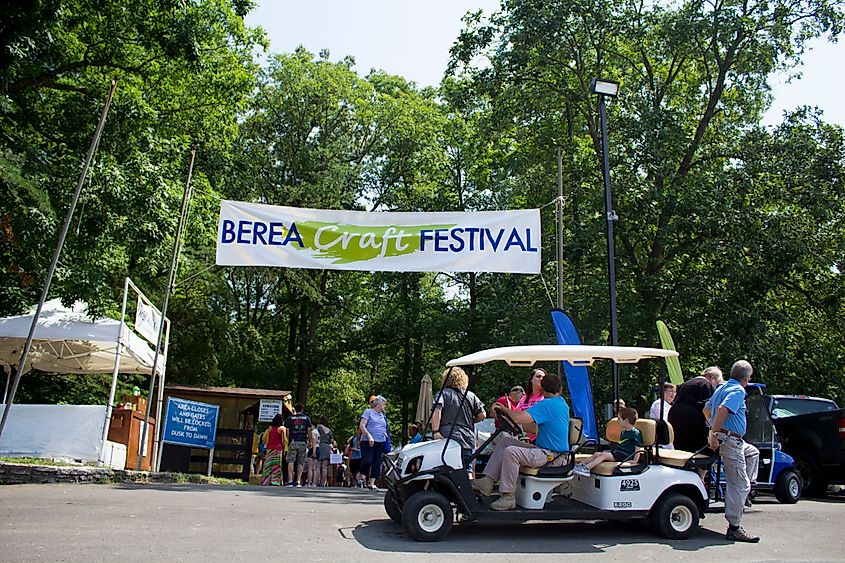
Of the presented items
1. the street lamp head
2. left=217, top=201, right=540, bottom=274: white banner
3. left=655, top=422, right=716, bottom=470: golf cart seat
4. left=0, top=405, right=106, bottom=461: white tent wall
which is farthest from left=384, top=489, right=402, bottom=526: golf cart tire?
the street lamp head

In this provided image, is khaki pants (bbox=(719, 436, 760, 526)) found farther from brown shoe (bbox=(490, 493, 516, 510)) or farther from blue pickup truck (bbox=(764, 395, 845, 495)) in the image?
blue pickup truck (bbox=(764, 395, 845, 495))

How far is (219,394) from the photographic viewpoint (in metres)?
27.2

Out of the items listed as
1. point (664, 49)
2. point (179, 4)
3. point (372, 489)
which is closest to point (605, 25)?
point (664, 49)

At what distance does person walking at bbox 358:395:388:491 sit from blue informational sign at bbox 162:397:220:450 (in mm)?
4985

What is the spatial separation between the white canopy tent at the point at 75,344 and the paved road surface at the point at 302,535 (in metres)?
5.24

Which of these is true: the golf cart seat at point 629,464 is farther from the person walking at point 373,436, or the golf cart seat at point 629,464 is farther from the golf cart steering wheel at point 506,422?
the person walking at point 373,436

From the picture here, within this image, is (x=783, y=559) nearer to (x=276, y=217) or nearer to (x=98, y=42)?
(x=276, y=217)

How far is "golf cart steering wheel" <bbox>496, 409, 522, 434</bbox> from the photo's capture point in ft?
29.5

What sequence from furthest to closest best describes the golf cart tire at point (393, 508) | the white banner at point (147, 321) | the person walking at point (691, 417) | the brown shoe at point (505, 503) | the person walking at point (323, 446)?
the person walking at point (323, 446) → the white banner at point (147, 321) → the person walking at point (691, 417) → the golf cart tire at point (393, 508) → the brown shoe at point (505, 503)

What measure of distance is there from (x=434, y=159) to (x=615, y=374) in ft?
90.4

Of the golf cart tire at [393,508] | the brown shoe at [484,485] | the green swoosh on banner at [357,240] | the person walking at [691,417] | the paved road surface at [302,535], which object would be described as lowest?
the paved road surface at [302,535]

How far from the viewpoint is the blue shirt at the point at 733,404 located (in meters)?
9.04

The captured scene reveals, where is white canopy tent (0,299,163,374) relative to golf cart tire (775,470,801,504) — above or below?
above

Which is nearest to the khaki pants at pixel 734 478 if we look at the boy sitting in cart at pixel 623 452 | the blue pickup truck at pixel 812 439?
the boy sitting in cart at pixel 623 452
